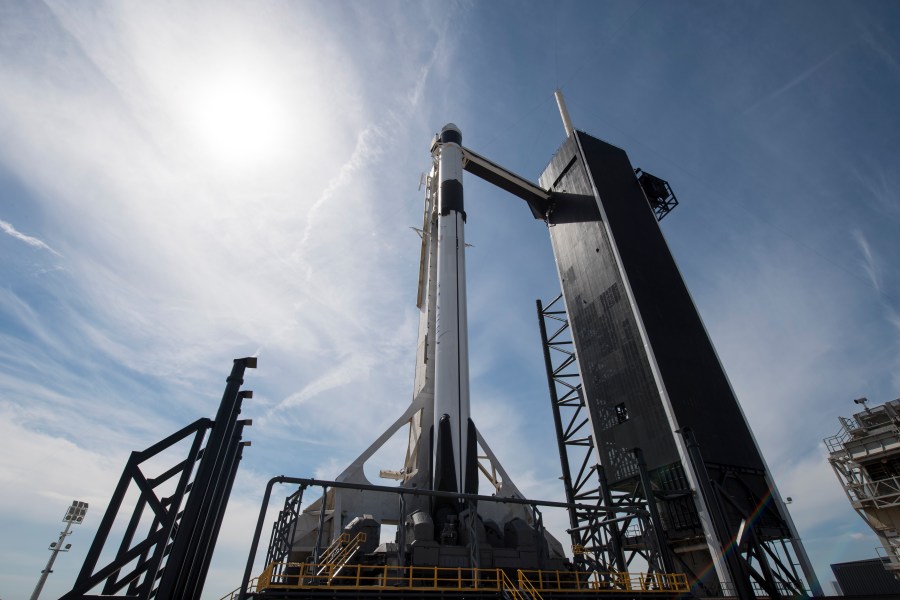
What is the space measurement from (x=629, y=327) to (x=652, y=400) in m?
4.59

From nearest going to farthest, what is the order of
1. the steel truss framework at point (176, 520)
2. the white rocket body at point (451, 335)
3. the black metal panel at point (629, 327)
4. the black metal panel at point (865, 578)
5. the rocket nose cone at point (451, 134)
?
1. the steel truss framework at point (176, 520)
2. the white rocket body at point (451, 335)
3. the black metal panel at point (629, 327)
4. the black metal panel at point (865, 578)
5. the rocket nose cone at point (451, 134)

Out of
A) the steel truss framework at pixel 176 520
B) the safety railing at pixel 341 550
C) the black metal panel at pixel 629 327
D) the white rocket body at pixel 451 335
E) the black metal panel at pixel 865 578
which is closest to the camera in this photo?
the steel truss framework at pixel 176 520

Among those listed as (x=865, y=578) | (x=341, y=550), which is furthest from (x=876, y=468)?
(x=341, y=550)

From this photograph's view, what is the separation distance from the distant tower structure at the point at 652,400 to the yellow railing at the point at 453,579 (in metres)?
2.31

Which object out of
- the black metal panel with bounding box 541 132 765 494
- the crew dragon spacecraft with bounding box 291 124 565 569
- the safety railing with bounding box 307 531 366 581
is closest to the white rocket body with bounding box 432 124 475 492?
the crew dragon spacecraft with bounding box 291 124 565 569

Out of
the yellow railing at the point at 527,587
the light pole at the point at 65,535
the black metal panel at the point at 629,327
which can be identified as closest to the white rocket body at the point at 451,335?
the yellow railing at the point at 527,587

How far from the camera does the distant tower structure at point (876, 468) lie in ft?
92.1

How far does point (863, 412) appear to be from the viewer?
31.7 metres

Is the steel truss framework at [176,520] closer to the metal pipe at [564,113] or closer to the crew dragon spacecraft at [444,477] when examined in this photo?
the crew dragon spacecraft at [444,477]

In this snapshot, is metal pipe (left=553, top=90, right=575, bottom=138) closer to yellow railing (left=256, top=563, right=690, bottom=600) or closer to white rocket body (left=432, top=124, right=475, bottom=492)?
white rocket body (left=432, top=124, right=475, bottom=492)

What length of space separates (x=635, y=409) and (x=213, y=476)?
20775 millimetres

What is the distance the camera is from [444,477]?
2033 centimetres

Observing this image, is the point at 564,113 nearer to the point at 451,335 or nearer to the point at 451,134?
the point at 451,134

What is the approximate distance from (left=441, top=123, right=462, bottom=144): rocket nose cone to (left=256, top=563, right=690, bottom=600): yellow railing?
2942 centimetres
